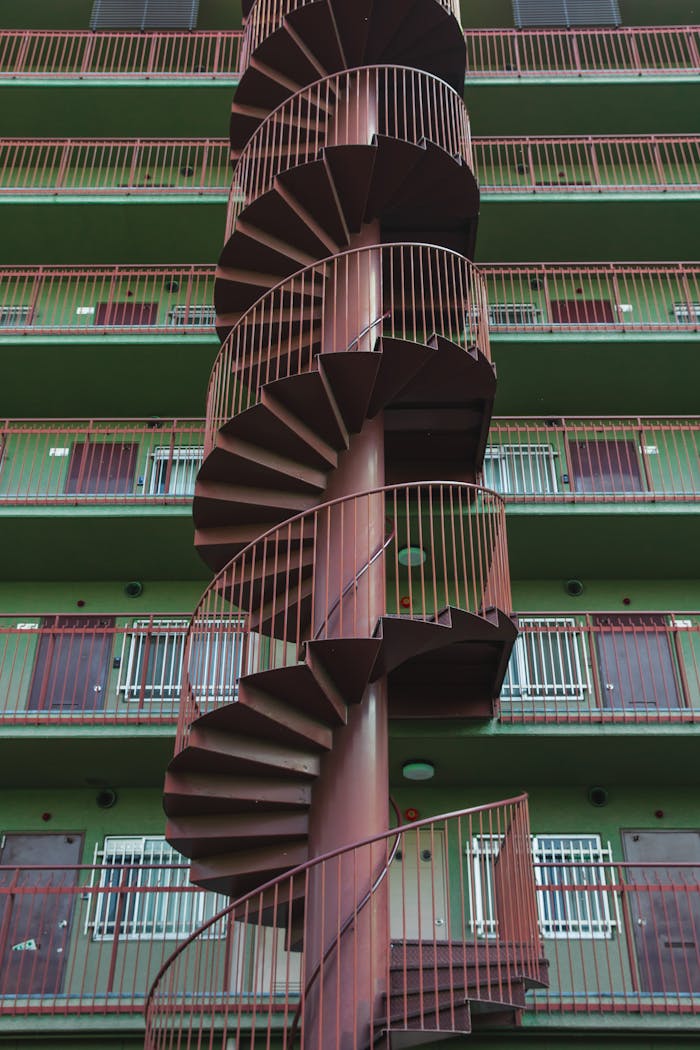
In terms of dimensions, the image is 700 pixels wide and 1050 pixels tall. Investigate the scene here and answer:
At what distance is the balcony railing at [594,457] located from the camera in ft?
43.1

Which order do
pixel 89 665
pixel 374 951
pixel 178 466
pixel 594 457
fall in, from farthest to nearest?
pixel 594 457 → pixel 178 466 → pixel 89 665 → pixel 374 951

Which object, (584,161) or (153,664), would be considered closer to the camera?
(153,664)

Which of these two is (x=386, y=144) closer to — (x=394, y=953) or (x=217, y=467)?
(x=217, y=467)

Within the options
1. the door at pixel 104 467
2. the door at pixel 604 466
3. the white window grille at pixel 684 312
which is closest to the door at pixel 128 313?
the door at pixel 104 467

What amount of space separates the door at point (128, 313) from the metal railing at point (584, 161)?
575cm

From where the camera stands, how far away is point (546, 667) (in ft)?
38.7

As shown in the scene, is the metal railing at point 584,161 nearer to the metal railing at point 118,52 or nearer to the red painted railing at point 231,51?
the red painted railing at point 231,51

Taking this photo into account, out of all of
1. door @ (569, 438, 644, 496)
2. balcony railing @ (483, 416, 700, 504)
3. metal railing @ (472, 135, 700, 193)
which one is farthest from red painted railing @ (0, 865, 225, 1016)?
metal railing @ (472, 135, 700, 193)

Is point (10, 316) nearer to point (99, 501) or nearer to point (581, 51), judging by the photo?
point (99, 501)

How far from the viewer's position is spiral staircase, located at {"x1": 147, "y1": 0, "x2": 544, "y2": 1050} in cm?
709

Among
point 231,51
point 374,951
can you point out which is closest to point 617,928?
point 374,951

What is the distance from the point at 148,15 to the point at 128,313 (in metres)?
6.47

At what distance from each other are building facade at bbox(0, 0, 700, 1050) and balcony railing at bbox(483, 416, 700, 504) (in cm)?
9

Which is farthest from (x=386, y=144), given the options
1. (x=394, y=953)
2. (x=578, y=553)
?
(x=394, y=953)
